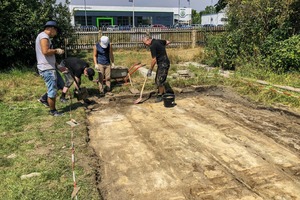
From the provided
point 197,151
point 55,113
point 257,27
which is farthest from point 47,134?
point 257,27

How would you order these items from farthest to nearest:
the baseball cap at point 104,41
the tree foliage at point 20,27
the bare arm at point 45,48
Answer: the tree foliage at point 20,27
the baseball cap at point 104,41
the bare arm at point 45,48

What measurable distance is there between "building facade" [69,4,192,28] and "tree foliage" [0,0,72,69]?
41.0 meters

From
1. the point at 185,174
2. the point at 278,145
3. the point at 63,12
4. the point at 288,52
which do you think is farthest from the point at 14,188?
the point at 63,12

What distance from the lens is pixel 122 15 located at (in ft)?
185

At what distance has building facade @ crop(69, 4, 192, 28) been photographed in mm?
53000

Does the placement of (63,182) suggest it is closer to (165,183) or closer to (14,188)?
(14,188)

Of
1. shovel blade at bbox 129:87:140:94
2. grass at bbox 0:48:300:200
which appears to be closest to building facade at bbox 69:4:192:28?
grass at bbox 0:48:300:200

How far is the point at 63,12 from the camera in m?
12.9

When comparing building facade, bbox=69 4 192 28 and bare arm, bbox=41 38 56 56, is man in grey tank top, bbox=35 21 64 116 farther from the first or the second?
building facade, bbox=69 4 192 28

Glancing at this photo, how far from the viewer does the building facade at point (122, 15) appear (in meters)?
53.0

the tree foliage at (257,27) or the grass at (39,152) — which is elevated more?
the tree foliage at (257,27)

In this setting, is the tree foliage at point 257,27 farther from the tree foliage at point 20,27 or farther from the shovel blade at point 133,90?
the tree foliage at point 20,27

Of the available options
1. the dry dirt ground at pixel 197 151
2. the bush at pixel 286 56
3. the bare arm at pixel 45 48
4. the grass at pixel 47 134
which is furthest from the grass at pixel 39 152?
the bush at pixel 286 56

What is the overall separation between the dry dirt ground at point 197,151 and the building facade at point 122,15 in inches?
1890
